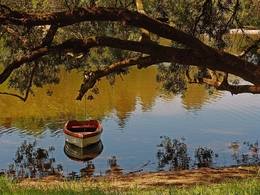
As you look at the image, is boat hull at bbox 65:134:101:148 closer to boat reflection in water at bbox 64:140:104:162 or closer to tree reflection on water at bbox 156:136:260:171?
boat reflection in water at bbox 64:140:104:162

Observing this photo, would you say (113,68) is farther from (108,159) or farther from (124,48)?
(108,159)

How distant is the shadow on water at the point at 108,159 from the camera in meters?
12.5

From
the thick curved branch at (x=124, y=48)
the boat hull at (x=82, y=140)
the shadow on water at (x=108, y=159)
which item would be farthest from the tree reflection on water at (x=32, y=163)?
the thick curved branch at (x=124, y=48)

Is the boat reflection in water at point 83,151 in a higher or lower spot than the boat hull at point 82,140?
lower

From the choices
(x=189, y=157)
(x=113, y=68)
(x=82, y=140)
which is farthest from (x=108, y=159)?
(x=113, y=68)

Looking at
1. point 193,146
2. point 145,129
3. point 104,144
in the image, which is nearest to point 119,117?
point 145,129

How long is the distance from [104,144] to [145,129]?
7.48 ft

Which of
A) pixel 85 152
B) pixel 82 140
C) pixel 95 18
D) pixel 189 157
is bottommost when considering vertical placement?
pixel 85 152

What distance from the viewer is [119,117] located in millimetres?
19844

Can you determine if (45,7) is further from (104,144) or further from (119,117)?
(119,117)

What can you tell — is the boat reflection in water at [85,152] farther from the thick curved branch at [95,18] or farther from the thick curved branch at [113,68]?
the thick curved branch at [95,18]

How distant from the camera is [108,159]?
14.0 metres

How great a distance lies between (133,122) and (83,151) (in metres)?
3.75

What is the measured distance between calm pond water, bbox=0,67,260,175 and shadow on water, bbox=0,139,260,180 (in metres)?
0.15
